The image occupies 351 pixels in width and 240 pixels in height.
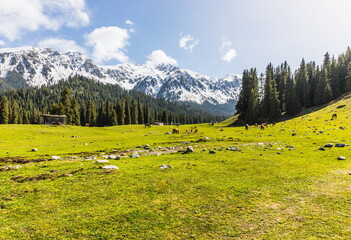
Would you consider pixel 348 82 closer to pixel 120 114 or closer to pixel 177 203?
pixel 177 203

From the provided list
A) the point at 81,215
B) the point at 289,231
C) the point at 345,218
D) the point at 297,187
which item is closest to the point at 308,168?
the point at 297,187

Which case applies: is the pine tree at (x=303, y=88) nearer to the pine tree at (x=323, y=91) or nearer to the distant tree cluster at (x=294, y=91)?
the distant tree cluster at (x=294, y=91)

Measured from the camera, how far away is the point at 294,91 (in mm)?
97312

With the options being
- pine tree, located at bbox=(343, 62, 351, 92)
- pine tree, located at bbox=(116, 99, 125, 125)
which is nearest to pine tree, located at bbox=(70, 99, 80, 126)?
pine tree, located at bbox=(116, 99, 125, 125)

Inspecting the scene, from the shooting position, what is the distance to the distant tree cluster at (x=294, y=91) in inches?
3691

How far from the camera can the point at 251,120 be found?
310ft

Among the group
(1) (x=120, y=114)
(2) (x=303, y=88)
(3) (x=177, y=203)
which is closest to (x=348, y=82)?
(2) (x=303, y=88)

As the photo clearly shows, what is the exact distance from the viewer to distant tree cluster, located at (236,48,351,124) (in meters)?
93.8

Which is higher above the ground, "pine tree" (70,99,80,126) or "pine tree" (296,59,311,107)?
"pine tree" (296,59,311,107)

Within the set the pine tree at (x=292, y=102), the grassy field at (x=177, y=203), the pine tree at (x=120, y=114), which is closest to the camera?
the grassy field at (x=177, y=203)

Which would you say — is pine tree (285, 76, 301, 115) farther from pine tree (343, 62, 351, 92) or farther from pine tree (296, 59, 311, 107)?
pine tree (343, 62, 351, 92)

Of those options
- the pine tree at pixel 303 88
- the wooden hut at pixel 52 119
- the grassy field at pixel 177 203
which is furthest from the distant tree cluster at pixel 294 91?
the wooden hut at pixel 52 119

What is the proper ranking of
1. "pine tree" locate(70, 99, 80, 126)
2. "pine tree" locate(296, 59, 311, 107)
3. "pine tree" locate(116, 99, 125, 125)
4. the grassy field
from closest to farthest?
the grassy field
"pine tree" locate(296, 59, 311, 107)
"pine tree" locate(70, 99, 80, 126)
"pine tree" locate(116, 99, 125, 125)

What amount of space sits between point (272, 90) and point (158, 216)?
100257 millimetres
